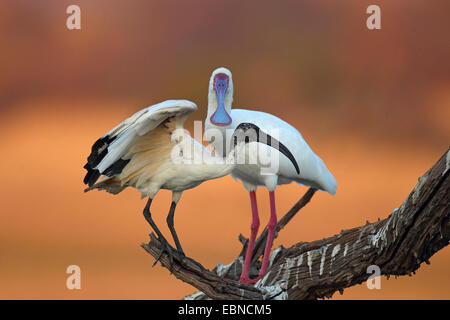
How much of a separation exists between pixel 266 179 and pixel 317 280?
3.22 ft

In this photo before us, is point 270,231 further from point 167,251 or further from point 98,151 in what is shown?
point 98,151

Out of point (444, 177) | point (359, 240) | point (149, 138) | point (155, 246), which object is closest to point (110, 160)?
point (149, 138)

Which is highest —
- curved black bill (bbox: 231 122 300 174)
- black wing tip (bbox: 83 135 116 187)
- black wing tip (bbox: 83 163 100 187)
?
curved black bill (bbox: 231 122 300 174)

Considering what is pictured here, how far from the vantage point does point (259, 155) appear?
523 centimetres

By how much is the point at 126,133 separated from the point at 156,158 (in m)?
0.35

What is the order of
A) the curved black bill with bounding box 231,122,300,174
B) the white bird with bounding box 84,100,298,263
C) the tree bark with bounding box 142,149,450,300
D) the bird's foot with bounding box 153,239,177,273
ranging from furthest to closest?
the curved black bill with bounding box 231,122,300,174
the bird's foot with bounding box 153,239,177,273
the white bird with bounding box 84,100,298,263
the tree bark with bounding box 142,149,450,300

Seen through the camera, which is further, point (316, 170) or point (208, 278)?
point (316, 170)

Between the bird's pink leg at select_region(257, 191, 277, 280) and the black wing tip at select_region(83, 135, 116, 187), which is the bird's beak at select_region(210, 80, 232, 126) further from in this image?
the black wing tip at select_region(83, 135, 116, 187)

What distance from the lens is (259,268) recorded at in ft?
19.3

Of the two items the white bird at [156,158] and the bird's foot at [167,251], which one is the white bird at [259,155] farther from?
the bird's foot at [167,251]

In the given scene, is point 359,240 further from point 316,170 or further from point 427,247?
point 316,170

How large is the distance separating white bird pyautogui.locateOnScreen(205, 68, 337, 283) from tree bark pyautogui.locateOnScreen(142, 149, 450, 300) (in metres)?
0.54

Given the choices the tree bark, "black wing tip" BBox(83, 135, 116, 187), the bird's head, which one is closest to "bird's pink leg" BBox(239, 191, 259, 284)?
the tree bark

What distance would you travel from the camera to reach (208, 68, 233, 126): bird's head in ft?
16.6
